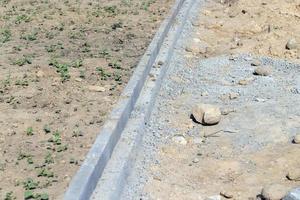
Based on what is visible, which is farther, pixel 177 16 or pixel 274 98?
pixel 177 16

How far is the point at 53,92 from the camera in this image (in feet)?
25.6

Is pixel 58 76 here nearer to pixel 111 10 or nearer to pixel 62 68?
pixel 62 68

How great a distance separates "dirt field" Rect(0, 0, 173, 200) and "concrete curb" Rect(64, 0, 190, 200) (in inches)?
15.6

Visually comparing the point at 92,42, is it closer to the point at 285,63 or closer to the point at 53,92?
the point at 53,92

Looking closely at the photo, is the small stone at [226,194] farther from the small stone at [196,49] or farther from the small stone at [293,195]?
the small stone at [196,49]

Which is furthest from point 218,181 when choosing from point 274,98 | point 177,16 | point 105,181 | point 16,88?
point 177,16

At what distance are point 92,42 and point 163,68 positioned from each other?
212 cm

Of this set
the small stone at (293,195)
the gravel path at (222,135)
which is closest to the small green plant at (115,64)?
the gravel path at (222,135)

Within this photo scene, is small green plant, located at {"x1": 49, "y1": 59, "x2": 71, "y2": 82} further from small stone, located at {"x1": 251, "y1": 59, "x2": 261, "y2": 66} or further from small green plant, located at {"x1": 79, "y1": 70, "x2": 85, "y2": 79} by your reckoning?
small stone, located at {"x1": 251, "y1": 59, "x2": 261, "y2": 66}

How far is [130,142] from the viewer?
5.98 metres

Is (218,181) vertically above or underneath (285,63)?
above

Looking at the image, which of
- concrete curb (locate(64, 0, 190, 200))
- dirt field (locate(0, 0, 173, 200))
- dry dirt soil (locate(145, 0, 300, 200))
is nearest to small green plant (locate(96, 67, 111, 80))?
dirt field (locate(0, 0, 173, 200))

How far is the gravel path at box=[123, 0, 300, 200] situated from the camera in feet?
18.2

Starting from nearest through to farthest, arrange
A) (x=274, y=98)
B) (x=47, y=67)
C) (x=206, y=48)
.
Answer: (x=274, y=98) < (x=47, y=67) < (x=206, y=48)
